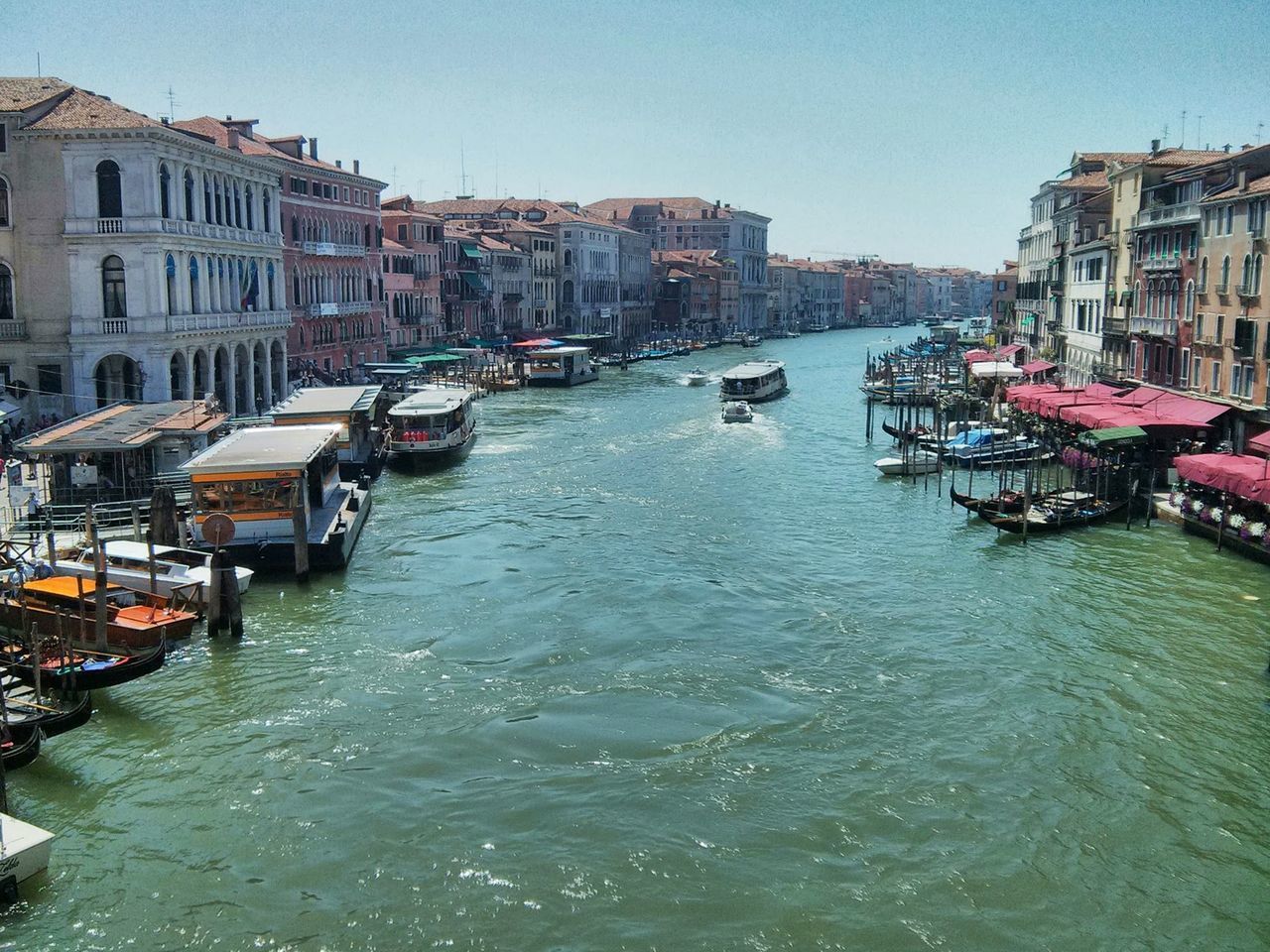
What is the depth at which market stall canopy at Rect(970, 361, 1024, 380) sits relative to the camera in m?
37.4

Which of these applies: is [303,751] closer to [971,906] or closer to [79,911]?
[79,911]

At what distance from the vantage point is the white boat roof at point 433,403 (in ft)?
89.7

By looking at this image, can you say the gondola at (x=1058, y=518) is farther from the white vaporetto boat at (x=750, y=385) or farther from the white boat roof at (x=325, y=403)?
the white vaporetto boat at (x=750, y=385)

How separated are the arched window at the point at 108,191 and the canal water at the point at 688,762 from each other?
37.2ft

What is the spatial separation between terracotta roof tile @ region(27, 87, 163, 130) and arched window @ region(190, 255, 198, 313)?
3.03m

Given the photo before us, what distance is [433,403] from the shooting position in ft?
95.3

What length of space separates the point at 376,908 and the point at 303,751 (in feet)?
9.11

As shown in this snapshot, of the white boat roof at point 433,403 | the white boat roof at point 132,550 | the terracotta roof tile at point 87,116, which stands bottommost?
the white boat roof at point 132,550

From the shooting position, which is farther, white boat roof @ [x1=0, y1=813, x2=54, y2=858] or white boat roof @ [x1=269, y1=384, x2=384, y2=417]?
white boat roof @ [x1=269, y1=384, x2=384, y2=417]

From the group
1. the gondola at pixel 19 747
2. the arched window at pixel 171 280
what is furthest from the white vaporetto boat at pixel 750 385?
the gondola at pixel 19 747

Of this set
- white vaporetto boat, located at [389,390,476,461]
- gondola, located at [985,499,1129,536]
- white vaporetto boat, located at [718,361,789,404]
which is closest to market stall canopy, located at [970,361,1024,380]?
white vaporetto boat, located at [718,361,789,404]

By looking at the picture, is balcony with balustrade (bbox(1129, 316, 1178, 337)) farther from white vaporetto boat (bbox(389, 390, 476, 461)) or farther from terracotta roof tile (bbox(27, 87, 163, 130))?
terracotta roof tile (bbox(27, 87, 163, 130))

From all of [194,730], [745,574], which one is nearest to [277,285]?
[745,574]

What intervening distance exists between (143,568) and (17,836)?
6.51 meters
